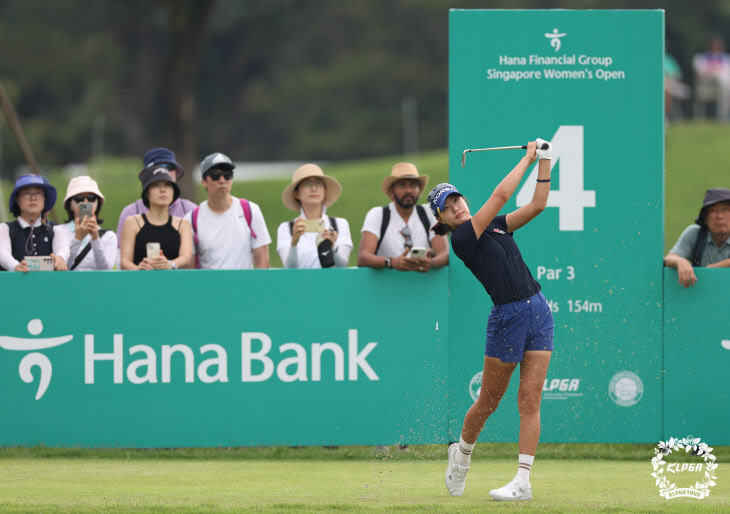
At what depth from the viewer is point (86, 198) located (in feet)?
29.4

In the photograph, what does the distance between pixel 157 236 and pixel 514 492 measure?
3.45 meters

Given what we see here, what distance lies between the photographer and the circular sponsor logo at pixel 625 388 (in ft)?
27.7

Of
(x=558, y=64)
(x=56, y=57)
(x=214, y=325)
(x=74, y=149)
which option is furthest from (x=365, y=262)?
(x=74, y=149)

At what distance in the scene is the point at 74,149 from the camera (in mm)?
44844

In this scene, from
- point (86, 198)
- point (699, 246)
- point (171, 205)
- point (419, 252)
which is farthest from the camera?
point (171, 205)

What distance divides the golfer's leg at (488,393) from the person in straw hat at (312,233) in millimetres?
2145

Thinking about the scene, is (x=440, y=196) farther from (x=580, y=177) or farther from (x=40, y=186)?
(x=40, y=186)

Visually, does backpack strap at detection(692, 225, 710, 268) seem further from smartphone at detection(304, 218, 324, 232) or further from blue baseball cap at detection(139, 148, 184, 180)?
blue baseball cap at detection(139, 148, 184, 180)

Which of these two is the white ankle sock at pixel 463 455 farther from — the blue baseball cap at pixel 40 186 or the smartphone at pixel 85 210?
the blue baseball cap at pixel 40 186

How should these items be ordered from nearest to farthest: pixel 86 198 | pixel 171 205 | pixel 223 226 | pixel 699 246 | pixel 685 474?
pixel 685 474
pixel 699 246
pixel 223 226
pixel 86 198
pixel 171 205

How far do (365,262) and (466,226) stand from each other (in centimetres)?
205

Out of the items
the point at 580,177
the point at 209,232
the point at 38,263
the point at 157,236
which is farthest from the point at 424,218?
the point at 38,263

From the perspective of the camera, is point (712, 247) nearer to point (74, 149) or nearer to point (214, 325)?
point (214, 325)

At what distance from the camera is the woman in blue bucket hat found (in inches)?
336
